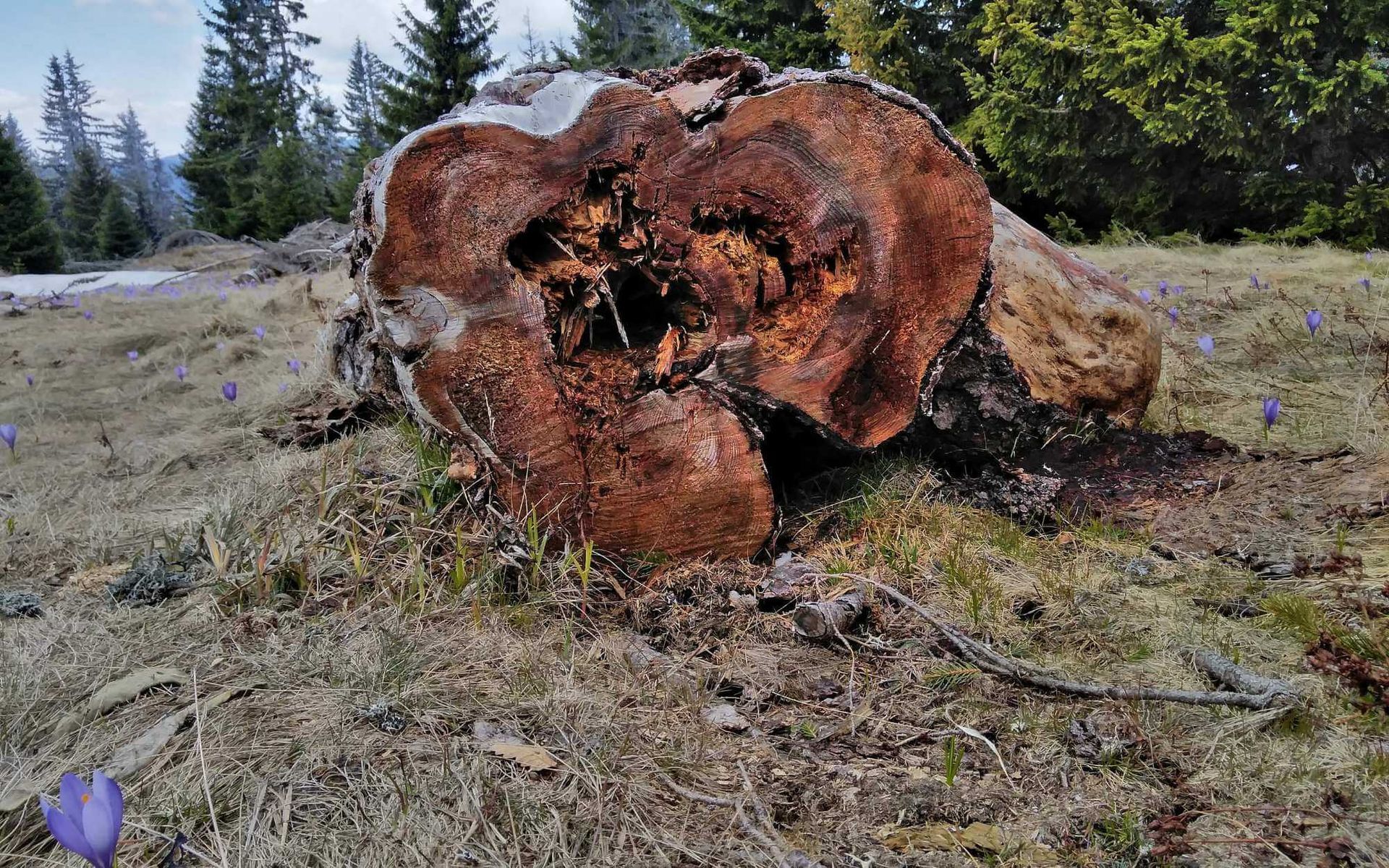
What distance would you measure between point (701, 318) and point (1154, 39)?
664 centimetres

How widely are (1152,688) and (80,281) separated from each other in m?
15.9

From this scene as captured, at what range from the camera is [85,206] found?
2792 cm

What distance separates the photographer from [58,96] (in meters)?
61.7

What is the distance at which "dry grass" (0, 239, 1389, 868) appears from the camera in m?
1.39

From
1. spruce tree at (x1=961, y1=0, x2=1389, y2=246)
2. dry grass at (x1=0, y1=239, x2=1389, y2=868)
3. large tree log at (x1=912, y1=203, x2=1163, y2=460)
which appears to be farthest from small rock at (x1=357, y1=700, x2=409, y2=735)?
spruce tree at (x1=961, y1=0, x2=1389, y2=246)

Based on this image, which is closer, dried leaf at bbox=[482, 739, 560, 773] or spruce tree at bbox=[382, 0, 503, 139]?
dried leaf at bbox=[482, 739, 560, 773]

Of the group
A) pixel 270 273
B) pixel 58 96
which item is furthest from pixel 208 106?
pixel 58 96

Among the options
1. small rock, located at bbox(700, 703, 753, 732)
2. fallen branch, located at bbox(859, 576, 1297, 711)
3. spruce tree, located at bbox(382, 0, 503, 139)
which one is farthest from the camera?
spruce tree, located at bbox(382, 0, 503, 139)

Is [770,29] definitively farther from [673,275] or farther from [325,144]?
[325,144]

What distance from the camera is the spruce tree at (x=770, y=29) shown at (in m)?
12.2

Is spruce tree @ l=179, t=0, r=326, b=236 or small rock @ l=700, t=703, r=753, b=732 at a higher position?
spruce tree @ l=179, t=0, r=326, b=236

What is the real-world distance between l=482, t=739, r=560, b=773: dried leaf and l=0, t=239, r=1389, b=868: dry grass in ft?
0.06

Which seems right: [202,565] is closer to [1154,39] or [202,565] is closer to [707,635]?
[707,635]

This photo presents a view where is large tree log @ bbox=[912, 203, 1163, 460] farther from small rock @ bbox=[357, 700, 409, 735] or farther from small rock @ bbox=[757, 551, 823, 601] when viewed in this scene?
small rock @ bbox=[357, 700, 409, 735]
